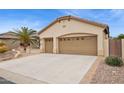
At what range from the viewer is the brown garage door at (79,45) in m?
15.0

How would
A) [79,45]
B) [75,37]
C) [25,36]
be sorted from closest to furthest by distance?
[79,45]
[75,37]
[25,36]

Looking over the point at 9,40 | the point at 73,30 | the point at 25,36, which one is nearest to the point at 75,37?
the point at 73,30

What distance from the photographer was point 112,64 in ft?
31.9

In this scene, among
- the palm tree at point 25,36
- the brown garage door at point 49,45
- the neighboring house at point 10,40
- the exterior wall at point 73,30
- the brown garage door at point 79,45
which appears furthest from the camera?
the neighboring house at point 10,40

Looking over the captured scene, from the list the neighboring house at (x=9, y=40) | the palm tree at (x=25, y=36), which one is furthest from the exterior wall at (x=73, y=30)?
the neighboring house at (x=9, y=40)

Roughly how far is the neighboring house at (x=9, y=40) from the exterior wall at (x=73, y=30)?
214 inches

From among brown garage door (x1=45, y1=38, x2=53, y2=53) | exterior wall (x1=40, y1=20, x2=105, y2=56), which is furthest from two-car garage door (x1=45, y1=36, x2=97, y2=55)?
brown garage door (x1=45, y1=38, x2=53, y2=53)

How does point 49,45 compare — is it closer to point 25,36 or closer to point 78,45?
point 25,36

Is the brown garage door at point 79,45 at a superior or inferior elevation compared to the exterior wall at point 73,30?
inferior

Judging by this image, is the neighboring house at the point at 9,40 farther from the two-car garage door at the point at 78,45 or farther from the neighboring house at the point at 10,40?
the two-car garage door at the point at 78,45

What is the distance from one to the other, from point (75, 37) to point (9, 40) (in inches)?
494

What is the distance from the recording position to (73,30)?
16094 millimetres
